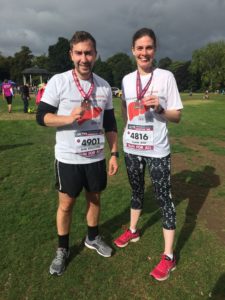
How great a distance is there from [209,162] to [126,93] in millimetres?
5172

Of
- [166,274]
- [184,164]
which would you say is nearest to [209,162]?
[184,164]

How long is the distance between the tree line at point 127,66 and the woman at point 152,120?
78.1 m

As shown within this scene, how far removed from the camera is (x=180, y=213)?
16.1ft

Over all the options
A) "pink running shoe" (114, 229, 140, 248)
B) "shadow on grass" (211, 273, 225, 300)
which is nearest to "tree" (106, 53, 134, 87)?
"pink running shoe" (114, 229, 140, 248)

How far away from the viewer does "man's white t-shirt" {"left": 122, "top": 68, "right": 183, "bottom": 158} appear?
3.16m

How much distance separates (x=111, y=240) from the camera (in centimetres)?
416

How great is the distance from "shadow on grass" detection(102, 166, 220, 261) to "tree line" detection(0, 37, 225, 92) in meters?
75.4

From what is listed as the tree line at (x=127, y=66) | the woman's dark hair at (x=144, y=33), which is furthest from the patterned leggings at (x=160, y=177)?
the tree line at (x=127, y=66)

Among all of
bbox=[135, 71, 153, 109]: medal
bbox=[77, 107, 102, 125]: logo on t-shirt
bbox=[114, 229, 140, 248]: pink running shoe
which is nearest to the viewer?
bbox=[77, 107, 102, 125]: logo on t-shirt

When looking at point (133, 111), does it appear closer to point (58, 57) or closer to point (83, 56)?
point (83, 56)

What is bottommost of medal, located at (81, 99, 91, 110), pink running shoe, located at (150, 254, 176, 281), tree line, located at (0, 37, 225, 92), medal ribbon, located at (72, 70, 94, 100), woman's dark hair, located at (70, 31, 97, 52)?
pink running shoe, located at (150, 254, 176, 281)

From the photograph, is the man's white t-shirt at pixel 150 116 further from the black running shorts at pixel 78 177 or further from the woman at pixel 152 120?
the black running shorts at pixel 78 177

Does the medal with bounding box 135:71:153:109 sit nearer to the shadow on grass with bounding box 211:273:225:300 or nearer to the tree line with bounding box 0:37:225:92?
the shadow on grass with bounding box 211:273:225:300

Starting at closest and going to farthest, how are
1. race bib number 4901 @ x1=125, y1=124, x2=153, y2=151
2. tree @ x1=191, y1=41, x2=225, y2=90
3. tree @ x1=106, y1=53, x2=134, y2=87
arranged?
race bib number 4901 @ x1=125, y1=124, x2=153, y2=151
tree @ x1=191, y1=41, x2=225, y2=90
tree @ x1=106, y1=53, x2=134, y2=87
